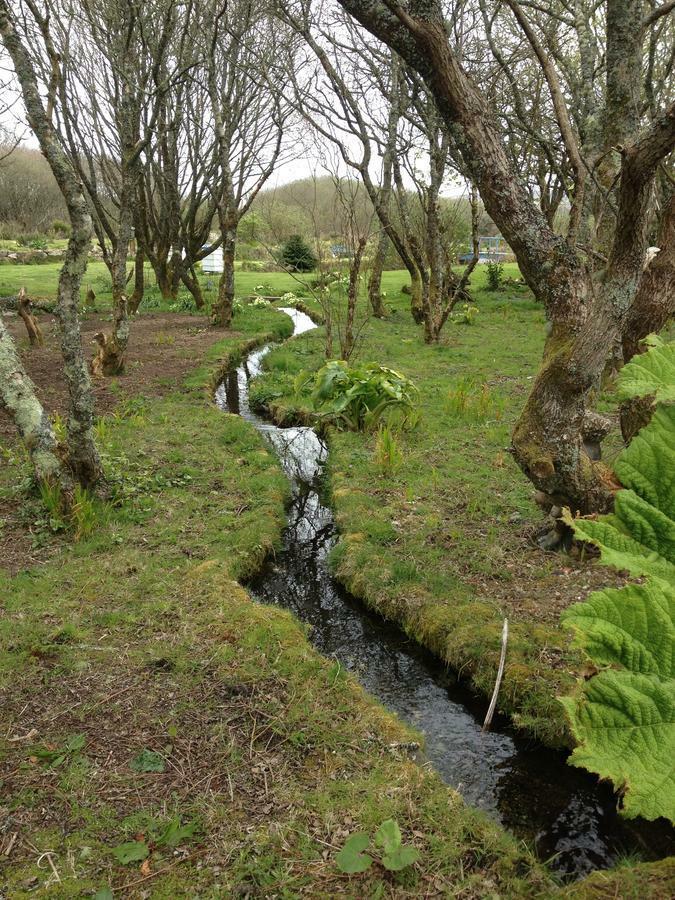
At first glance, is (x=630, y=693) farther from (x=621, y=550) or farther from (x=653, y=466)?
(x=653, y=466)

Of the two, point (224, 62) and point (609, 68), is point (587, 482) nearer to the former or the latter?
point (609, 68)

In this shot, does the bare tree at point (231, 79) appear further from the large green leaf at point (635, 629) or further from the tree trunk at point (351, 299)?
the large green leaf at point (635, 629)

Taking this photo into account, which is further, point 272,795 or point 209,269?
point 209,269

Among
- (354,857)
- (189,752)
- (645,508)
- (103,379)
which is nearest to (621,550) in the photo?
(645,508)

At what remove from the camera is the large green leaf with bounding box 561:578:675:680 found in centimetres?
141

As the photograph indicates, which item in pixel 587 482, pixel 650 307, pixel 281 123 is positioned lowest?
pixel 587 482

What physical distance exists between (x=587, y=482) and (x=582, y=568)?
0.72m

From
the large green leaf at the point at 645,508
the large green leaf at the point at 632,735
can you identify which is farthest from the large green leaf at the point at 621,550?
the large green leaf at the point at 632,735

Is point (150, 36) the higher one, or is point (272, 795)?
point (150, 36)

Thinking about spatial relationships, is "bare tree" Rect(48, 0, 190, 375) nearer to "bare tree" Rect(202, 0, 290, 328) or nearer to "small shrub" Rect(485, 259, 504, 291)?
"bare tree" Rect(202, 0, 290, 328)

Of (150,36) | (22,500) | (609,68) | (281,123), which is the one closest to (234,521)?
(22,500)

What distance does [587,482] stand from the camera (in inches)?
163

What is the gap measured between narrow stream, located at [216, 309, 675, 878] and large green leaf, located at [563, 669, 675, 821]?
160 centimetres

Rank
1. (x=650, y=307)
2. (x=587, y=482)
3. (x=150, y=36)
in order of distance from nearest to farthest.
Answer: (x=587, y=482) → (x=650, y=307) → (x=150, y=36)
